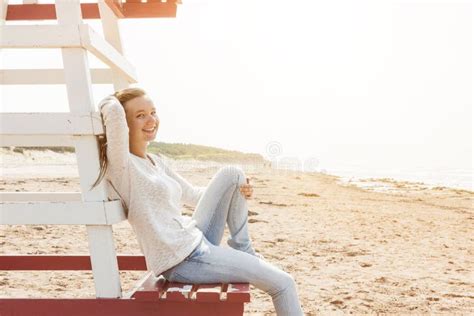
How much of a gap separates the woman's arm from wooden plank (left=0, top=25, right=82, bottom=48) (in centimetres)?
31

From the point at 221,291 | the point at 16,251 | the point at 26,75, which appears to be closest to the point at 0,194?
the point at 26,75

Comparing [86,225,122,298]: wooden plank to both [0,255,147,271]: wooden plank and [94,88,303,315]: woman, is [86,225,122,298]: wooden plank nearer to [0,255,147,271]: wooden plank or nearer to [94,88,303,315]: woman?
[94,88,303,315]: woman

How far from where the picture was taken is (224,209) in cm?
330

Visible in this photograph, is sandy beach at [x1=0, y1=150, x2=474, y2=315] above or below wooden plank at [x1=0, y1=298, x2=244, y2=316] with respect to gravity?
below

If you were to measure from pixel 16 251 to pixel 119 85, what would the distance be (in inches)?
128

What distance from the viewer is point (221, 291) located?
273 centimetres

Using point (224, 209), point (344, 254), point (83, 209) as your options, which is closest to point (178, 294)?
point (83, 209)

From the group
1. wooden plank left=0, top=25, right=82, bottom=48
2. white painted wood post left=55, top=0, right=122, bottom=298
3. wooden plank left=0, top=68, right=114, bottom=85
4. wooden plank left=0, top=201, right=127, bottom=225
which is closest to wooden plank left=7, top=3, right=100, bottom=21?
wooden plank left=0, top=68, right=114, bottom=85

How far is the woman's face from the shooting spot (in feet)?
9.82

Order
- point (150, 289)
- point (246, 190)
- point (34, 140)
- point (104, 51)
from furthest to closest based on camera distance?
point (34, 140) < point (246, 190) < point (104, 51) < point (150, 289)

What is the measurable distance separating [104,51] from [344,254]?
4.58 meters

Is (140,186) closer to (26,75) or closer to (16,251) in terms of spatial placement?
(26,75)

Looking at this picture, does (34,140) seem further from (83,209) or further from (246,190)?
(246,190)

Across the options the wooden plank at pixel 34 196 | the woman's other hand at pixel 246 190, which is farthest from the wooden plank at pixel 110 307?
the wooden plank at pixel 34 196
